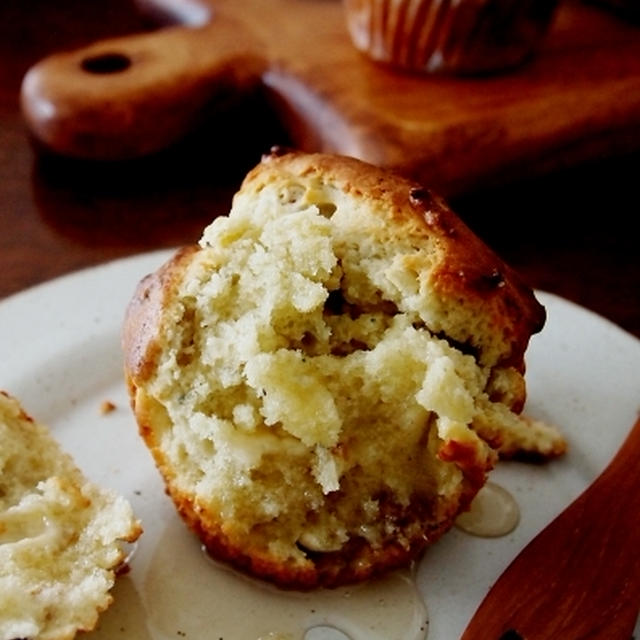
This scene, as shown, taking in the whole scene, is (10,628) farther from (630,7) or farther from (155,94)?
(630,7)

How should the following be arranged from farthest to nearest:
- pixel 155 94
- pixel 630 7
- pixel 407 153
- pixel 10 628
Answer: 1. pixel 630 7
2. pixel 155 94
3. pixel 407 153
4. pixel 10 628

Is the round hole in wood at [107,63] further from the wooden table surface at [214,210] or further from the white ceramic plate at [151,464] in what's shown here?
the white ceramic plate at [151,464]

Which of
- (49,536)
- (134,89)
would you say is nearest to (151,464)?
(49,536)

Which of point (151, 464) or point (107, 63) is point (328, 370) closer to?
point (151, 464)

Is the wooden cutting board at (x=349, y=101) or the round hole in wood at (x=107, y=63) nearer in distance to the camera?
the wooden cutting board at (x=349, y=101)

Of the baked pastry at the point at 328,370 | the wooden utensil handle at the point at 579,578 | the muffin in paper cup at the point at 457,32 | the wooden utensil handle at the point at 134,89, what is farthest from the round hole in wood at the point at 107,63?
the wooden utensil handle at the point at 579,578

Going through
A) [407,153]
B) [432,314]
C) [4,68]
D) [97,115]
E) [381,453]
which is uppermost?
[432,314]

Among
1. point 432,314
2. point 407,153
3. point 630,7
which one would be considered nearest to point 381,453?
point 432,314
